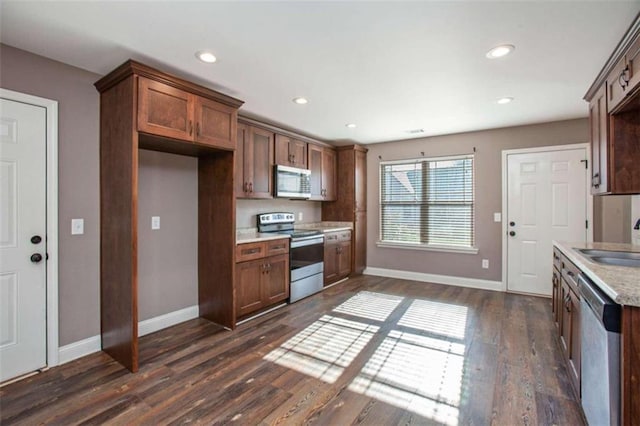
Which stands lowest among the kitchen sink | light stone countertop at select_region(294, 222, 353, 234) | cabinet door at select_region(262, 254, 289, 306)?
cabinet door at select_region(262, 254, 289, 306)

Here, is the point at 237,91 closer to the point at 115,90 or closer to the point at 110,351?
the point at 115,90

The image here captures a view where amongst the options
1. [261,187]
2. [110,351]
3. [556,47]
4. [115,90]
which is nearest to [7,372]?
[110,351]

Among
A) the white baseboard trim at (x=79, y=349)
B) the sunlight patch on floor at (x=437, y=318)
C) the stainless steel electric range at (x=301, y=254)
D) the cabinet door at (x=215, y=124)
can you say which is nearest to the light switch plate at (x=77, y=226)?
the white baseboard trim at (x=79, y=349)

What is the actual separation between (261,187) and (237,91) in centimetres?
122

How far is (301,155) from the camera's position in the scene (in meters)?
4.62

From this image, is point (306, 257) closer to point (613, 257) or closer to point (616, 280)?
point (613, 257)

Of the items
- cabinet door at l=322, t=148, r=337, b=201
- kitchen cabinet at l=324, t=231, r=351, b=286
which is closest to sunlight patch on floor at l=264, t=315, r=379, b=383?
kitchen cabinet at l=324, t=231, r=351, b=286

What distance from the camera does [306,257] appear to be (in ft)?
13.7

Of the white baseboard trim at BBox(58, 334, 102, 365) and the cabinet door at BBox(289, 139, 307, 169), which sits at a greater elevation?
the cabinet door at BBox(289, 139, 307, 169)

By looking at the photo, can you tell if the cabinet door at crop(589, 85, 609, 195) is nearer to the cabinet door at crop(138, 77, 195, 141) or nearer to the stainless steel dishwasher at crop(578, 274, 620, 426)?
the stainless steel dishwasher at crop(578, 274, 620, 426)

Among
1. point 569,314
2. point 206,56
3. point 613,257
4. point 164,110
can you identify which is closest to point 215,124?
point 164,110

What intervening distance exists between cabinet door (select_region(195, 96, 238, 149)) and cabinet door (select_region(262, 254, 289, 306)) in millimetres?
1395

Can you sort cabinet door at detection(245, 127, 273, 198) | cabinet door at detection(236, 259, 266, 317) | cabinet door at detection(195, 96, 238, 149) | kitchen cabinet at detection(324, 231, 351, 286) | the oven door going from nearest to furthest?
cabinet door at detection(195, 96, 238, 149) < cabinet door at detection(236, 259, 266, 317) < cabinet door at detection(245, 127, 273, 198) < the oven door < kitchen cabinet at detection(324, 231, 351, 286)

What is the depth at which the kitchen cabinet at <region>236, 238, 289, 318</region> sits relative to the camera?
324 centimetres
